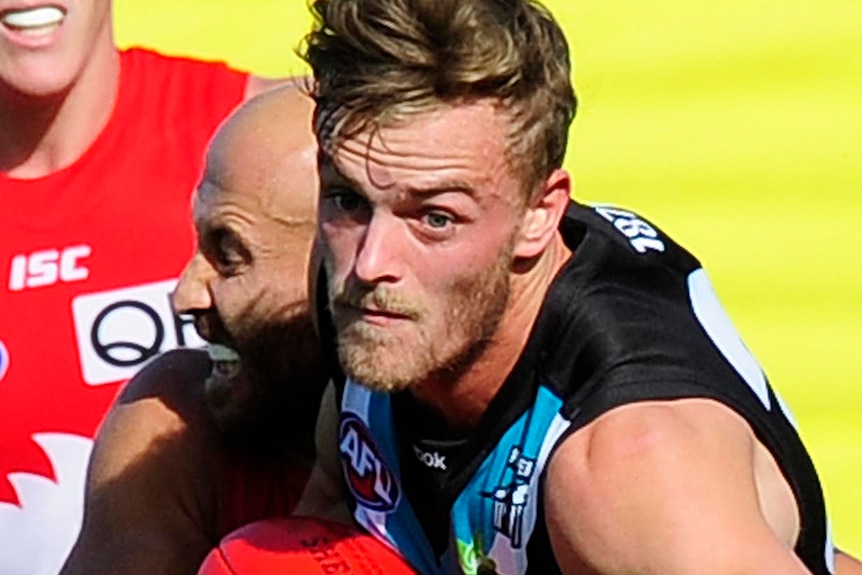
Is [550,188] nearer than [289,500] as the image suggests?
Yes

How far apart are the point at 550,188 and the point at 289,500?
0.34 metres

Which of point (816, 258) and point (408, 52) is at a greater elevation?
point (408, 52)

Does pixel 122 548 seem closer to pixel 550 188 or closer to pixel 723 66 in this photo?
pixel 550 188

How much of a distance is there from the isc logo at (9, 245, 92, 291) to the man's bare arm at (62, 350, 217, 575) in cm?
35

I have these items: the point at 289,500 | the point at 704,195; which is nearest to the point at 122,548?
the point at 289,500

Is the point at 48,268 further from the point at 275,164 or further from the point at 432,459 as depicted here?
the point at 432,459

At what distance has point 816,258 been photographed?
208 centimetres

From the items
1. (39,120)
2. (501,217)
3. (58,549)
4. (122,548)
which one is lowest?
(58,549)

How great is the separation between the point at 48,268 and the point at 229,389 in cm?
43

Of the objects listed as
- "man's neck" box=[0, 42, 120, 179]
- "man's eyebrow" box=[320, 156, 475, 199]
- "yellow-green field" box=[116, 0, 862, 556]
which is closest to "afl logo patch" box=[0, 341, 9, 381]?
"man's neck" box=[0, 42, 120, 179]

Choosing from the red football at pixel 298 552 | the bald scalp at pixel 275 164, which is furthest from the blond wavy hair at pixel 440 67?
the red football at pixel 298 552

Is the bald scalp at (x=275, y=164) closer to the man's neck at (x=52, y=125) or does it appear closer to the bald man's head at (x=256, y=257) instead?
the bald man's head at (x=256, y=257)

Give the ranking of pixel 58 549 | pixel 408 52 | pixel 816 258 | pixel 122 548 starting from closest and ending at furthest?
pixel 408 52 < pixel 122 548 < pixel 58 549 < pixel 816 258

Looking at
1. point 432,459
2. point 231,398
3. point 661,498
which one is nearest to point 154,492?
point 231,398
